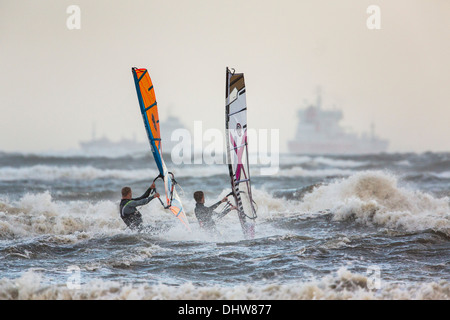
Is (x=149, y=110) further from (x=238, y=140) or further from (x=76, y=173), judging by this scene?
(x=76, y=173)

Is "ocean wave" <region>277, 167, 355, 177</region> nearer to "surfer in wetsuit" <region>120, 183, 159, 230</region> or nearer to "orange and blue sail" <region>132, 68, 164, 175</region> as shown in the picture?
"surfer in wetsuit" <region>120, 183, 159, 230</region>

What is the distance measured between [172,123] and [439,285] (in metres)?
27.7

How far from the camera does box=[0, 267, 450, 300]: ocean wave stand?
378 centimetres

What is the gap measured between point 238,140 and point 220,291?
2.33m

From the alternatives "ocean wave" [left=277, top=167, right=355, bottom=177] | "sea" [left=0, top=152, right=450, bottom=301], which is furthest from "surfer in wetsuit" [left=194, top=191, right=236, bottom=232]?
"ocean wave" [left=277, top=167, right=355, bottom=177]

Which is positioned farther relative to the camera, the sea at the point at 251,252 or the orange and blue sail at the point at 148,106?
the orange and blue sail at the point at 148,106

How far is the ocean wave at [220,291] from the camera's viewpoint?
378cm

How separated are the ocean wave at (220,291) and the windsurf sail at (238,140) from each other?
183 cm

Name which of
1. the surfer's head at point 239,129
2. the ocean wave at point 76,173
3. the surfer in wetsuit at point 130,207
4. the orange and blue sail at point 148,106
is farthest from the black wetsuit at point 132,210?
the ocean wave at point 76,173

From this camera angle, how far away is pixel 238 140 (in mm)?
5797

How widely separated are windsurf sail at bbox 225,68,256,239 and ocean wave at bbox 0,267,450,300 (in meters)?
1.83

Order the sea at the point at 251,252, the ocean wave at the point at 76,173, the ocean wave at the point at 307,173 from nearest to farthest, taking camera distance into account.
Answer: the sea at the point at 251,252, the ocean wave at the point at 76,173, the ocean wave at the point at 307,173

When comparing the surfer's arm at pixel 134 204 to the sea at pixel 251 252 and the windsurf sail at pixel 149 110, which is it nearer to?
the windsurf sail at pixel 149 110

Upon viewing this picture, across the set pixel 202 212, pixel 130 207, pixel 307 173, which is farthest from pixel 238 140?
pixel 307 173
